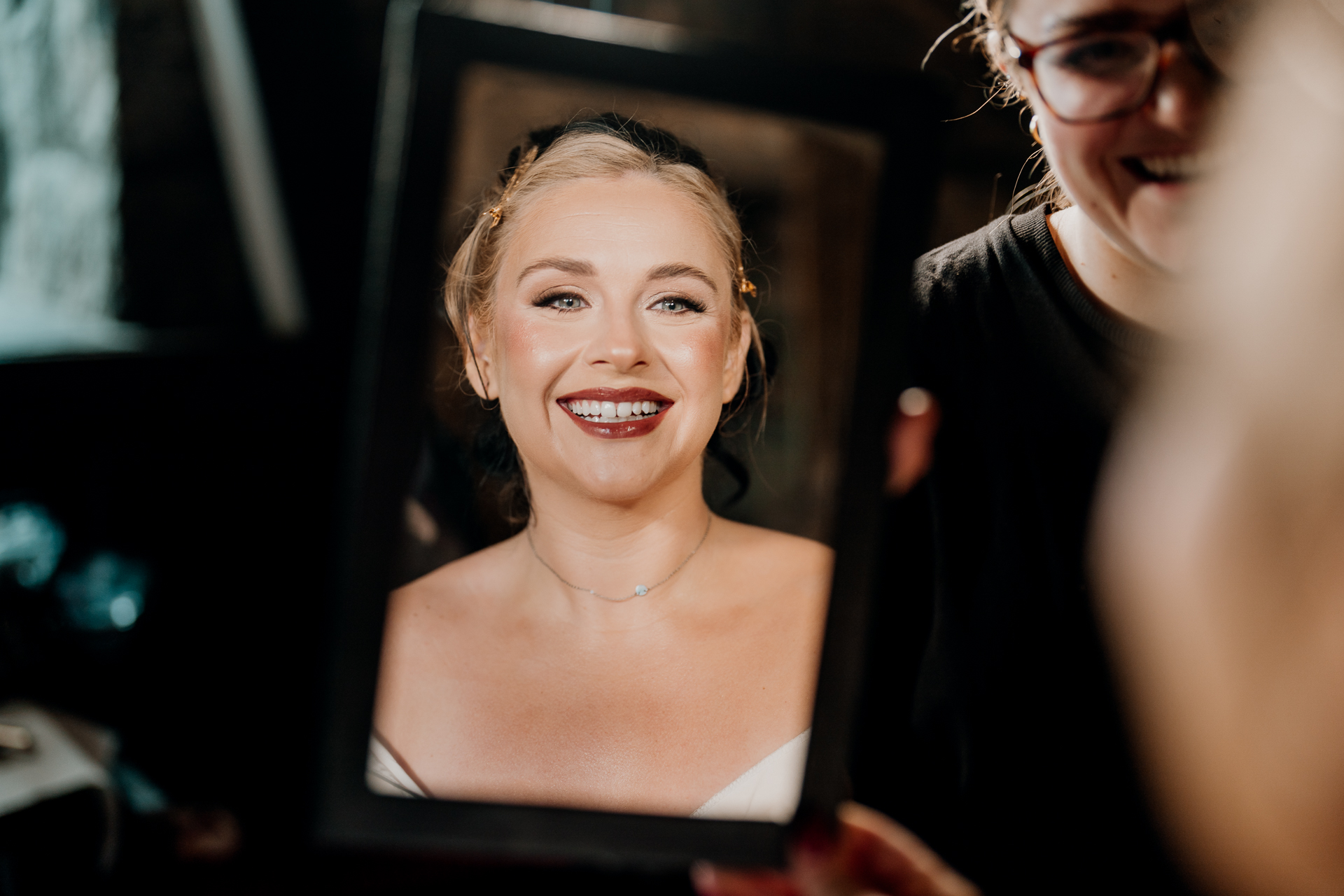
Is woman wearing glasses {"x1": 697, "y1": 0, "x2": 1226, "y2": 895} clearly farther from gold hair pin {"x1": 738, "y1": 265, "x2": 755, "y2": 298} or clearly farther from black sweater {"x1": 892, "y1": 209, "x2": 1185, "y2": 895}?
gold hair pin {"x1": 738, "y1": 265, "x2": 755, "y2": 298}

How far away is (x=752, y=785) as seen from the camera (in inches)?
26.2

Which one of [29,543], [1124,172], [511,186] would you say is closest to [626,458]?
[511,186]

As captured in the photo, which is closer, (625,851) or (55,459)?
(625,851)

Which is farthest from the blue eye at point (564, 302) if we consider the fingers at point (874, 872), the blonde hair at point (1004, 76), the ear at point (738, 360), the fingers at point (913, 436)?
the fingers at point (874, 872)

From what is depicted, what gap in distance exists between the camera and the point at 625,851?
0.66 meters

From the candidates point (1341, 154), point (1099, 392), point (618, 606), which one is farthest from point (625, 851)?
point (1341, 154)

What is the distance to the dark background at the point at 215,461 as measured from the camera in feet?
2.98

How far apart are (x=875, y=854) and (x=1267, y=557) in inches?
17.5

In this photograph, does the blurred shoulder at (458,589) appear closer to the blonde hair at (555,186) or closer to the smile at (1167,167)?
the blonde hair at (555,186)

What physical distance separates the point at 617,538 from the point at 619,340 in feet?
0.57

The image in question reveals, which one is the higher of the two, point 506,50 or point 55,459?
point 506,50

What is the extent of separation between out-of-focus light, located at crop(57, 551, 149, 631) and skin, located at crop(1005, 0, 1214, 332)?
112 cm

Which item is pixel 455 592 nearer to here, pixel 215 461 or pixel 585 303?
pixel 585 303

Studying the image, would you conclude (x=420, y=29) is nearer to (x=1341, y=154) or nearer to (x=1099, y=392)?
(x=1099, y=392)
